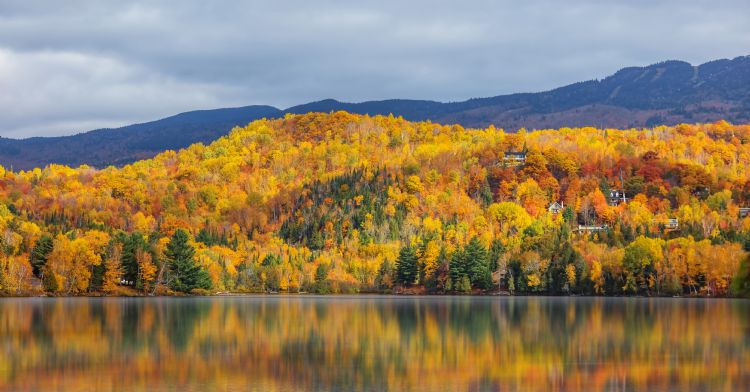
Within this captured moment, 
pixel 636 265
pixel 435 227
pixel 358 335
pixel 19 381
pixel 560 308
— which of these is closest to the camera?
pixel 19 381

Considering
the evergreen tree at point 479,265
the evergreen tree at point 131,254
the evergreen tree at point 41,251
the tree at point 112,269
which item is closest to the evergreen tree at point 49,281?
the evergreen tree at point 41,251

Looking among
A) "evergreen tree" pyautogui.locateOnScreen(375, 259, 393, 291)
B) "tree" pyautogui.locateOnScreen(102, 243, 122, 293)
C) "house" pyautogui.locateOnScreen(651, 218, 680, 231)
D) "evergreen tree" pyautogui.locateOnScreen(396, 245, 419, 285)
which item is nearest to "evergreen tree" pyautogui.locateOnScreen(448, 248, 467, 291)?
"evergreen tree" pyautogui.locateOnScreen(396, 245, 419, 285)

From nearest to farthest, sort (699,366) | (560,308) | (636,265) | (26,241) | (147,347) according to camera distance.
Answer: (699,366) < (147,347) < (560,308) < (636,265) < (26,241)

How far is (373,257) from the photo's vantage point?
18325 cm

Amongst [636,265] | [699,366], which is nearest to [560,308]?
[636,265]

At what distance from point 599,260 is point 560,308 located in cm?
4383

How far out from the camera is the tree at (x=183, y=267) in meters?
142

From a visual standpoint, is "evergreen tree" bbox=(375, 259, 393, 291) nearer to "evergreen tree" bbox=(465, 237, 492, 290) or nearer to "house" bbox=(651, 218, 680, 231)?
"evergreen tree" bbox=(465, 237, 492, 290)

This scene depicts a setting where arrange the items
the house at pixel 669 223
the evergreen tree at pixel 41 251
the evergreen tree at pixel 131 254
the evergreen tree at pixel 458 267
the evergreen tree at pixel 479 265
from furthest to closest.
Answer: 1. the house at pixel 669 223
2. the evergreen tree at pixel 458 267
3. the evergreen tree at pixel 479 265
4. the evergreen tree at pixel 131 254
5. the evergreen tree at pixel 41 251

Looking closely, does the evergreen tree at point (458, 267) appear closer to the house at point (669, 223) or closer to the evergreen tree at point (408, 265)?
the evergreen tree at point (408, 265)

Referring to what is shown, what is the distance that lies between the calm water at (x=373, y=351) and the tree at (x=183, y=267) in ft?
167

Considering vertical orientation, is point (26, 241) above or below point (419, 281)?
above

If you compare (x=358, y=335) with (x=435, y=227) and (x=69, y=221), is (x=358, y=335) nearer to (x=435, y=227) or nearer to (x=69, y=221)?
(x=435, y=227)

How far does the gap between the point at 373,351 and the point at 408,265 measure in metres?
109
